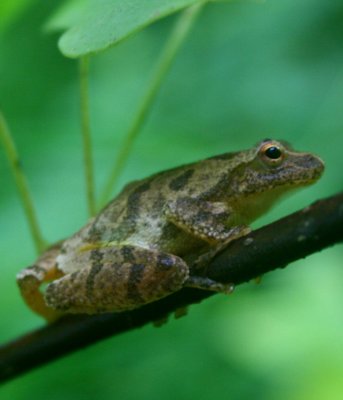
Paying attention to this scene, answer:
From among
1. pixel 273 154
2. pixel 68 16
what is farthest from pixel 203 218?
pixel 68 16

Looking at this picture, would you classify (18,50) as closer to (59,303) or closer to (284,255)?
(59,303)

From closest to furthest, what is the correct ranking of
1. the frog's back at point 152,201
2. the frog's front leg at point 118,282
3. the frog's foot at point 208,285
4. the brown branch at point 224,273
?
1. the brown branch at point 224,273
2. the frog's foot at point 208,285
3. the frog's front leg at point 118,282
4. the frog's back at point 152,201

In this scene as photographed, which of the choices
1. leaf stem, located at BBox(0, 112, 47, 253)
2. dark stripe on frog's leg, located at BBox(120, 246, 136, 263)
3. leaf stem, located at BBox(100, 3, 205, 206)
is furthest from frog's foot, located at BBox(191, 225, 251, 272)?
leaf stem, located at BBox(0, 112, 47, 253)

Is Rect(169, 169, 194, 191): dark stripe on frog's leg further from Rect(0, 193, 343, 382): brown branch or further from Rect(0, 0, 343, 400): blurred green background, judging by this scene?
Rect(0, 0, 343, 400): blurred green background

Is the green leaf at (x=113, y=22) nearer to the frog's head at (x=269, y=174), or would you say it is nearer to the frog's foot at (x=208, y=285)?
the frog's foot at (x=208, y=285)

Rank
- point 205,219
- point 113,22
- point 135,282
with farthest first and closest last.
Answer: point 205,219, point 135,282, point 113,22

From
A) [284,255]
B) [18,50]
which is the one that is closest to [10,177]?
[18,50]

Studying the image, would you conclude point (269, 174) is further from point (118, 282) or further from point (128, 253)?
point (118, 282)

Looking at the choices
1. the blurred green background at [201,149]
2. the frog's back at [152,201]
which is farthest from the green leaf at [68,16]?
the frog's back at [152,201]
